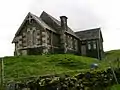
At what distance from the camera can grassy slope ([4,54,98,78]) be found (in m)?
32.6

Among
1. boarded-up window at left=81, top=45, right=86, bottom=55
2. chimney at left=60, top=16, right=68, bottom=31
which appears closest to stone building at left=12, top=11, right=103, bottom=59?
chimney at left=60, top=16, right=68, bottom=31

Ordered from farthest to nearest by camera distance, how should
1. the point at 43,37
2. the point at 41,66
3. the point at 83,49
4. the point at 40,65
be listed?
the point at 83,49 < the point at 43,37 < the point at 40,65 < the point at 41,66

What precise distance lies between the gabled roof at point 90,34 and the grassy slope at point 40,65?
2116cm

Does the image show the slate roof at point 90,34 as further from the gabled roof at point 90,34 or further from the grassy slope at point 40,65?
the grassy slope at point 40,65

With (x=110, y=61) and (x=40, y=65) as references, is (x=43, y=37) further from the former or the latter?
(x=110, y=61)

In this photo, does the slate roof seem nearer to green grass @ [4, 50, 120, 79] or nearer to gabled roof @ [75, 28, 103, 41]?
gabled roof @ [75, 28, 103, 41]

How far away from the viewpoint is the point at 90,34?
6384cm

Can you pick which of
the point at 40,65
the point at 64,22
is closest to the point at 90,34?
the point at 64,22

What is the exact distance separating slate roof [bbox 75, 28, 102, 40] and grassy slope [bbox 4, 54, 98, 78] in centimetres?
2117

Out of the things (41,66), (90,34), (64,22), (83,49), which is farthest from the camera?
(90,34)

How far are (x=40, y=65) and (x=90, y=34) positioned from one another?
29.3 meters

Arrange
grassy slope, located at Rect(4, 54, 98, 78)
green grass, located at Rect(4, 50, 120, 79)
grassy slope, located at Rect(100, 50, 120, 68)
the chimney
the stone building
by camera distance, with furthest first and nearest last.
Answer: the chimney < the stone building < grassy slope, located at Rect(100, 50, 120, 68) < grassy slope, located at Rect(4, 54, 98, 78) < green grass, located at Rect(4, 50, 120, 79)

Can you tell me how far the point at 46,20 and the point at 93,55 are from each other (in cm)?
1329

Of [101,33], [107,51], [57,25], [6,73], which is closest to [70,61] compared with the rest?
[6,73]
